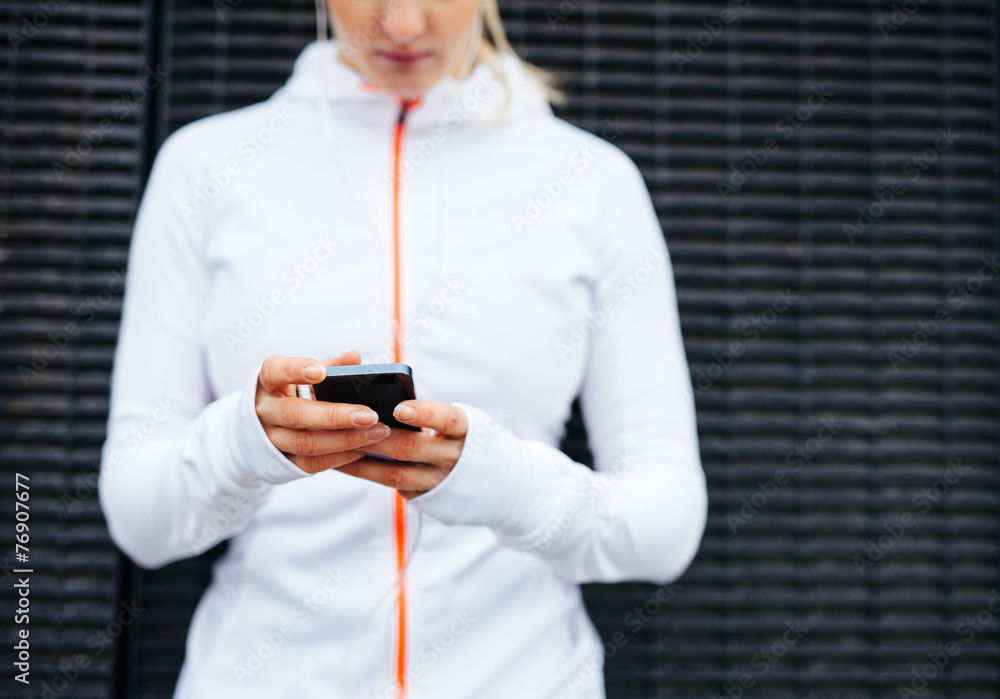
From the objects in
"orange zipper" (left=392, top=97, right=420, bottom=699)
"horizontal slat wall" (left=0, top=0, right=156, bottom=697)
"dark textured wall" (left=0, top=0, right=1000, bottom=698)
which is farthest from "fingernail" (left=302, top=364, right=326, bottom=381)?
"horizontal slat wall" (left=0, top=0, right=156, bottom=697)

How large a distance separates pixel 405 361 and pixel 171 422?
0.29 metres

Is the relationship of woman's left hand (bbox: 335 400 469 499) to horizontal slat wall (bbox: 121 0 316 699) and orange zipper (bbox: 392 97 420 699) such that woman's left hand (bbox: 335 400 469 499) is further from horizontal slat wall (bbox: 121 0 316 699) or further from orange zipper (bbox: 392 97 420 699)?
horizontal slat wall (bbox: 121 0 316 699)

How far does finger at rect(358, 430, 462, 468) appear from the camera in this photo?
668 millimetres

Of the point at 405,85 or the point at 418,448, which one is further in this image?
the point at 405,85

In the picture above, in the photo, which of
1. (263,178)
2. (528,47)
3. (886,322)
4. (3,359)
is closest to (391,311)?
(263,178)

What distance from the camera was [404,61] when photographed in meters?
0.84

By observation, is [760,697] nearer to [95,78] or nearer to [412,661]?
[412,661]

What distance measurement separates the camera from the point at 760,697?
126 cm

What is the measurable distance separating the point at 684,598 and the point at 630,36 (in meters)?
1.06

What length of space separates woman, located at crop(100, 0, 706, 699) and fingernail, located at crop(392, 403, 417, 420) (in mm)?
94

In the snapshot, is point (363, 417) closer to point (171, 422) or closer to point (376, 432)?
point (376, 432)

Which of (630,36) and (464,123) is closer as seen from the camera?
(464,123)

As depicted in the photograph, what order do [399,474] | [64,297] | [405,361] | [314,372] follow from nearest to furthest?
[314,372] < [399,474] < [405,361] < [64,297]

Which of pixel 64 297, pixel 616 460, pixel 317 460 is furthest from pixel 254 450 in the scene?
pixel 64 297
